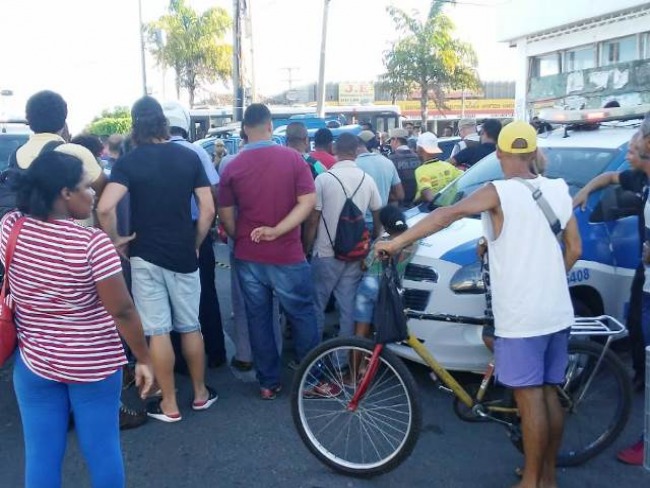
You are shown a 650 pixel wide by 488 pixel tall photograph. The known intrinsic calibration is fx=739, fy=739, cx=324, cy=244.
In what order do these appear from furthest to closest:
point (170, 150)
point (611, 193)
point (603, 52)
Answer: point (603, 52), point (611, 193), point (170, 150)

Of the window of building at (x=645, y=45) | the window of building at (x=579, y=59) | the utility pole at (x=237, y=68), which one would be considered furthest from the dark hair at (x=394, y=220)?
the window of building at (x=579, y=59)

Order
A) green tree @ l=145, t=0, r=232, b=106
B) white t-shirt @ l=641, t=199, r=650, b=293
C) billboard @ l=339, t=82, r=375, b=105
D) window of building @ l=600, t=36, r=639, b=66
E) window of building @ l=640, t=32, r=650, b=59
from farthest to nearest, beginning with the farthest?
1. billboard @ l=339, t=82, r=375, b=105
2. green tree @ l=145, t=0, r=232, b=106
3. window of building @ l=600, t=36, r=639, b=66
4. window of building @ l=640, t=32, r=650, b=59
5. white t-shirt @ l=641, t=199, r=650, b=293

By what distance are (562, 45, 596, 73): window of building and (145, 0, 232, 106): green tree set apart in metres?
22.9

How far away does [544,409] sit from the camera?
3418mm

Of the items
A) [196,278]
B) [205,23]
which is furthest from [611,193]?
[205,23]

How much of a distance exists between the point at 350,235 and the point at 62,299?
2.60 meters

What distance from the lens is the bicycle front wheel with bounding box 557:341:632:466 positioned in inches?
150

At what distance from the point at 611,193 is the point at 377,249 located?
7.31 feet

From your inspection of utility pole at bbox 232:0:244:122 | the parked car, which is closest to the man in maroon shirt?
the parked car

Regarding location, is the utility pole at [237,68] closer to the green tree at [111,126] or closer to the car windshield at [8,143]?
the car windshield at [8,143]

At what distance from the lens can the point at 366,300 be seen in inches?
196

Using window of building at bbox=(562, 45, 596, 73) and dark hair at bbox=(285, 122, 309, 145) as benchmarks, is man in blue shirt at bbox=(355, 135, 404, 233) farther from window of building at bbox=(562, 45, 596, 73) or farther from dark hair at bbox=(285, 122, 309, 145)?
window of building at bbox=(562, 45, 596, 73)

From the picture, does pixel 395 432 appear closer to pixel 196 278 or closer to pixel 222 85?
pixel 196 278

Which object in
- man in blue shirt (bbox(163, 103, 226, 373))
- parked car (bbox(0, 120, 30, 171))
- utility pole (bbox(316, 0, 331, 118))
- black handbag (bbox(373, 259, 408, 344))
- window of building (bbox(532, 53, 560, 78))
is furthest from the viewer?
window of building (bbox(532, 53, 560, 78))
